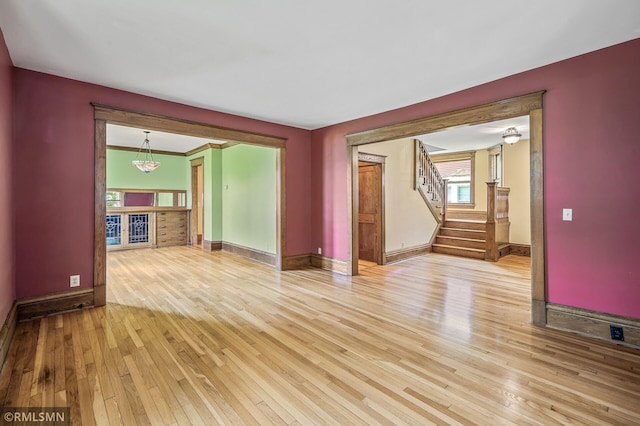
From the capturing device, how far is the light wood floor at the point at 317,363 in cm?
184

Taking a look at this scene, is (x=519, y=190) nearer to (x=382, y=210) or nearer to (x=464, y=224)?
(x=464, y=224)

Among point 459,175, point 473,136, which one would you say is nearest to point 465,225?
point 473,136

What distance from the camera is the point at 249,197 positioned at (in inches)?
270

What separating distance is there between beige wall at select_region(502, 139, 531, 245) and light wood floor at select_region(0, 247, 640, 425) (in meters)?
3.81

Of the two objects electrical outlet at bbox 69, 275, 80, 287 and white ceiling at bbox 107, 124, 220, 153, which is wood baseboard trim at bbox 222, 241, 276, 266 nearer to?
white ceiling at bbox 107, 124, 220, 153

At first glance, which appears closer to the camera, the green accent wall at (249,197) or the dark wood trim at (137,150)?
the green accent wall at (249,197)

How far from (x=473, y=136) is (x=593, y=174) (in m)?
4.51

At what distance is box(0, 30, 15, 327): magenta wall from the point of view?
8.31ft

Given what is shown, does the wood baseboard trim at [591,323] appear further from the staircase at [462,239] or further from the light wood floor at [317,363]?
the staircase at [462,239]

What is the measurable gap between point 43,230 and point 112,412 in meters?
2.53

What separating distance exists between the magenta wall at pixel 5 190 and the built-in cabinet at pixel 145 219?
4988 millimetres

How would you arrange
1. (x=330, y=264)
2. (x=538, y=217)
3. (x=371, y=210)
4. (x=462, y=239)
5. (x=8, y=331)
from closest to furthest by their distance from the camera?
(x=8, y=331), (x=538, y=217), (x=330, y=264), (x=371, y=210), (x=462, y=239)

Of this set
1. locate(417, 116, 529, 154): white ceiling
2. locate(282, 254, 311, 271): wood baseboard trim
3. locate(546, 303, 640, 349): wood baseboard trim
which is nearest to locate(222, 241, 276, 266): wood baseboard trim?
locate(282, 254, 311, 271): wood baseboard trim

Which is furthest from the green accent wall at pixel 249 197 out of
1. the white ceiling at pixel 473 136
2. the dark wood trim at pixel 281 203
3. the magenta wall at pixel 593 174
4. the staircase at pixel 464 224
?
the magenta wall at pixel 593 174
